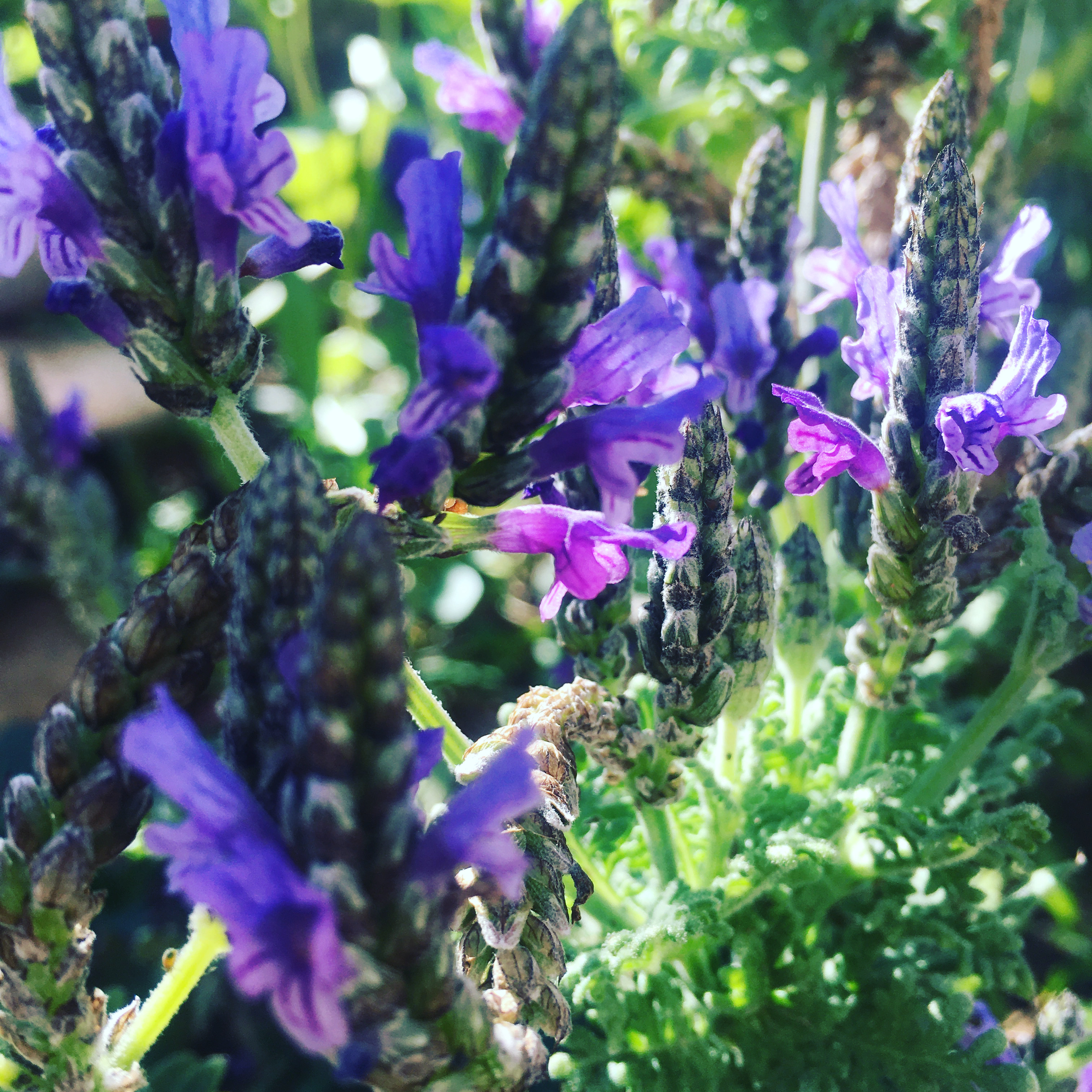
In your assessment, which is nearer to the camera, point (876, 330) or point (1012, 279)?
point (876, 330)

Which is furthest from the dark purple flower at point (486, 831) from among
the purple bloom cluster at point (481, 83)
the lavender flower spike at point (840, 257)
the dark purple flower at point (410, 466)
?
the purple bloom cluster at point (481, 83)

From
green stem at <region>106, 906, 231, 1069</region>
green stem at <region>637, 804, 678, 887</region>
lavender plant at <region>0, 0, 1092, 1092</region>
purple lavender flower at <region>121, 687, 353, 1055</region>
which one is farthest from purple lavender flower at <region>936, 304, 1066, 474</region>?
green stem at <region>106, 906, 231, 1069</region>

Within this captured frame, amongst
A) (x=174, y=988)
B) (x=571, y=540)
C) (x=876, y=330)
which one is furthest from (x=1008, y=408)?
(x=174, y=988)

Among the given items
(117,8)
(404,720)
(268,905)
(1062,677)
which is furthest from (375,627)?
(1062,677)

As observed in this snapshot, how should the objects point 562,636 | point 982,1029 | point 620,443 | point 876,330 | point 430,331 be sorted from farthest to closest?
point 982,1029, point 562,636, point 876,330, point 620,443, point 430,331

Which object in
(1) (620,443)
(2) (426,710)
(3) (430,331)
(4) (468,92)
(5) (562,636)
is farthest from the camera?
(4) (468,92)

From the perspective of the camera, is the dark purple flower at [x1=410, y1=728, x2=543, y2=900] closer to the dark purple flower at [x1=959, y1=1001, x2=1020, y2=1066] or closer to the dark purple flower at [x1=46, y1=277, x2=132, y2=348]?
the dark purple flower at [x1=46, y1=277, x2=132, y2=348]

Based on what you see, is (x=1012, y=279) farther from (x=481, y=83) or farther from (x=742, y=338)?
(x=481, y=83)

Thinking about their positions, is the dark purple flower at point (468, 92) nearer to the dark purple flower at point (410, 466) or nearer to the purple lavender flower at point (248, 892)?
the dark purple flower at point (410, 466)
